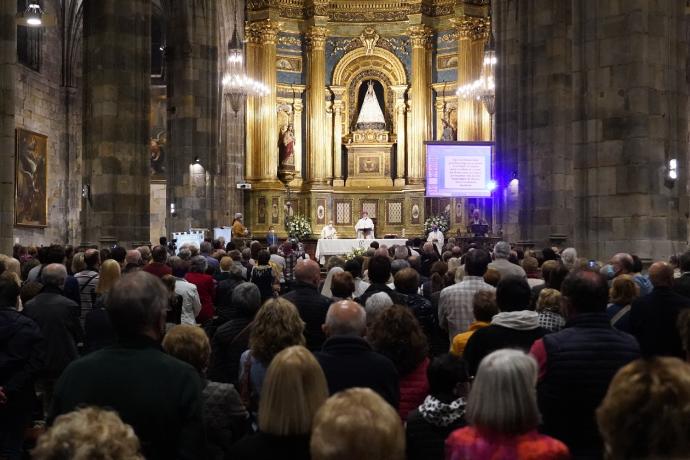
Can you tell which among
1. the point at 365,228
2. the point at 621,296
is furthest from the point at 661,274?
the point at 365,228

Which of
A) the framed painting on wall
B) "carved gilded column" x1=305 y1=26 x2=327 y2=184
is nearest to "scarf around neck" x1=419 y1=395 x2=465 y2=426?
the framed painting on wall

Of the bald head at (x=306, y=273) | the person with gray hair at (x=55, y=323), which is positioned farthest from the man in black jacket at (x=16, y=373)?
the bald head at (x=306, y=273)

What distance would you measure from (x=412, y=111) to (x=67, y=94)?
12.6 meters

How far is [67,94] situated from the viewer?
32.8 meters

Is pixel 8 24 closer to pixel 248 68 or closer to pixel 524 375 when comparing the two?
pixel 524 375

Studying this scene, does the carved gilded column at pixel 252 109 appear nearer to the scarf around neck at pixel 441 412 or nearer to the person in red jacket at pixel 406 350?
the person in red jacket at pixel 406 350

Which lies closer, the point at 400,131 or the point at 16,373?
the point at 16,373

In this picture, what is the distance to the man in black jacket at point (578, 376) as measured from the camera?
4.52 metres

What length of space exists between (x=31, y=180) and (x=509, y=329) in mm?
26697

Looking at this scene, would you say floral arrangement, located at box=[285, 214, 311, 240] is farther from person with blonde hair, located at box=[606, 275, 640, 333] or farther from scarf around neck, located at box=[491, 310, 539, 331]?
scarf around neck, located at box=[491, 310, 539, 331]

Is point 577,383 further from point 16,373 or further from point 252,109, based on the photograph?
point 252,109

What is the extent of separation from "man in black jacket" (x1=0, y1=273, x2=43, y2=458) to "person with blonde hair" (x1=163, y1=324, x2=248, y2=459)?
1.74m

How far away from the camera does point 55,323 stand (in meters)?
7.63

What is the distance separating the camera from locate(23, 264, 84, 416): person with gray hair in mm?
7613
